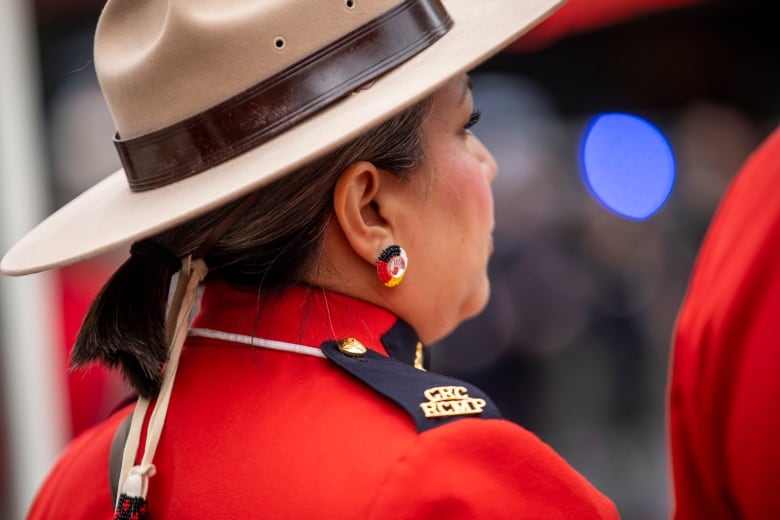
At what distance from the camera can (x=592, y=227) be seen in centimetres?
536

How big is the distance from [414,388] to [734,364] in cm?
38

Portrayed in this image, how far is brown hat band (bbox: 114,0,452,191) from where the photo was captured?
4.23 ft

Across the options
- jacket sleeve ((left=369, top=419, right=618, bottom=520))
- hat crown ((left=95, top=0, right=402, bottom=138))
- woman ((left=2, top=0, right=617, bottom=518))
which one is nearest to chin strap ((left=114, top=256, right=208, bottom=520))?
woman ((left=2, top=0, right=617, bottom=518))

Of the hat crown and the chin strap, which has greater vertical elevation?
the hat crown

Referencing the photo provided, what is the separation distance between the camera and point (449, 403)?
3.98 feet

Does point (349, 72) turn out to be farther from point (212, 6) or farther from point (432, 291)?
point (432, 291)

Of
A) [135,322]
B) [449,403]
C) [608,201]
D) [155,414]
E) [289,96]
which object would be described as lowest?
[608,201]

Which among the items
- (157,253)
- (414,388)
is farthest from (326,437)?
(157,253)

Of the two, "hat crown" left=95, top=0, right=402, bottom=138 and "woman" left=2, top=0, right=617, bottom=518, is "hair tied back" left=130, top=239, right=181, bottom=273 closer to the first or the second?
"woman" left=2, top=0, right=617, bottom=518

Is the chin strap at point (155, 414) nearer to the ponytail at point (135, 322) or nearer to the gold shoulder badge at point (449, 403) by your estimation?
the ponytail at point (135, 322)

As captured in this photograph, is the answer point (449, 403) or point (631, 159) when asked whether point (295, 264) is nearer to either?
point (449, 403)

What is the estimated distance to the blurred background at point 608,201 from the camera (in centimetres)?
509

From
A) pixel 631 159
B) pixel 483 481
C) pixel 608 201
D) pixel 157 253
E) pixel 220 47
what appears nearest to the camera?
pixel 483 481

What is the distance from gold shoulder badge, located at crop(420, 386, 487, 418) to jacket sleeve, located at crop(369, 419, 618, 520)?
2 cm
